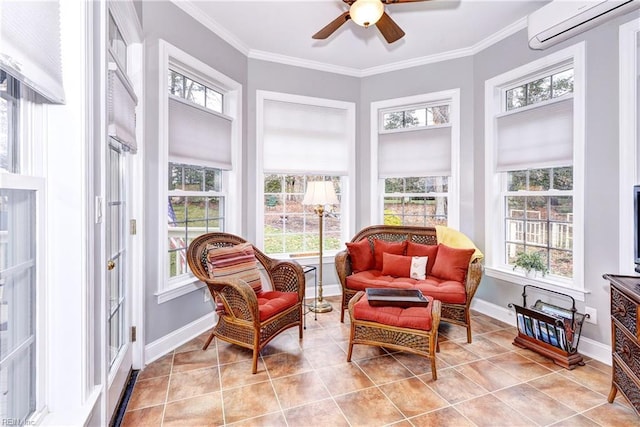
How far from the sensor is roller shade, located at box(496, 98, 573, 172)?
2877 mm

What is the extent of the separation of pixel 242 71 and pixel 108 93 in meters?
2.27

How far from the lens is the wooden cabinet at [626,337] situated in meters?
1.72

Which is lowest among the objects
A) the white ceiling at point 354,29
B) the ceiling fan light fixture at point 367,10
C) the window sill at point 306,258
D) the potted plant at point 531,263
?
the window sill at point 306,258

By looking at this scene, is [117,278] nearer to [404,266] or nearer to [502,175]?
[404,266]

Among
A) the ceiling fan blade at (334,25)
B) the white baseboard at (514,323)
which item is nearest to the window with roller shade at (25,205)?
the ceiling fan blade at (334,25)

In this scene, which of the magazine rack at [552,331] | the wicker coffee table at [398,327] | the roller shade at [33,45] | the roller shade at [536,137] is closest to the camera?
the roller shade at [33,45]

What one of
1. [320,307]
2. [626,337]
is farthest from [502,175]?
[320,307]

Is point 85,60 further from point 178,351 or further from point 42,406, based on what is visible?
point 178,351

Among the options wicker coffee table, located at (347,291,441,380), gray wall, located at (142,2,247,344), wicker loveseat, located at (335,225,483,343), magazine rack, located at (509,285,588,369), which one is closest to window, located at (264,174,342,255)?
wicker loveseat, located at (335,225,483,343)

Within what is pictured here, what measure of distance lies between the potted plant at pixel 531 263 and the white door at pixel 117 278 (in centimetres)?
342

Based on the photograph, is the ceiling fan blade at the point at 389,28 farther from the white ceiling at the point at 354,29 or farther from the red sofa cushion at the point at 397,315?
the red sofa cushion at the point at 397,315

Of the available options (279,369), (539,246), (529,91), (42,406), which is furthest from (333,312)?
(529,91)

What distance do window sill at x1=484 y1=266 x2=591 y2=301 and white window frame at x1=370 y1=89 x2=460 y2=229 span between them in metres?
0.67

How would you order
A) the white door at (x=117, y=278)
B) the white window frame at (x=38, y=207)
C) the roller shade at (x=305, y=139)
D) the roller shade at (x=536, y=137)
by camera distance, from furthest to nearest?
the roller shade at (x=305, y=139)
the roller shade at (x=536, y=137)
the white door at (x=117, y=278)
the white window frame at (x=38, y=207)
